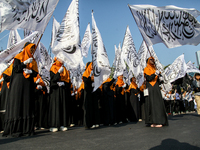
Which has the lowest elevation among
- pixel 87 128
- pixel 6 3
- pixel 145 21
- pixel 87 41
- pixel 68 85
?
pixel 87 128

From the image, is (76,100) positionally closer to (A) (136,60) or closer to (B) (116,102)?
(B) (116,102)

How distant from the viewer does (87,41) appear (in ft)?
42.9

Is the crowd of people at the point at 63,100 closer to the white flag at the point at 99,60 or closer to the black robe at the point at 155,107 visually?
the black robe at the point at 155,107

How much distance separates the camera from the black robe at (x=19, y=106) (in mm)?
4547

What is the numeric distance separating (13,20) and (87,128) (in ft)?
12.8

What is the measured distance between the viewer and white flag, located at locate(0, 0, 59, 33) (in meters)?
3.87

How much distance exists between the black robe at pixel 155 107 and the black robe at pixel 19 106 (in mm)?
3501

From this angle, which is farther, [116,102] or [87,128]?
[116,102]

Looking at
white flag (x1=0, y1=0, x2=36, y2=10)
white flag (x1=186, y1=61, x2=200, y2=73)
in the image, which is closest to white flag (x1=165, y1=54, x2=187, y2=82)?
white flag (x1=186, y1=61, x2=200, y2=73)

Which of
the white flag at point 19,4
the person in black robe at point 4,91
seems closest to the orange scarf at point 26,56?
the white flag at point 19,4

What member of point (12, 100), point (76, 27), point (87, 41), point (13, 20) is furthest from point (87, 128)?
point (87, 41)

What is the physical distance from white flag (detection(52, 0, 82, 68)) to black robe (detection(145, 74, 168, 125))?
240 cm

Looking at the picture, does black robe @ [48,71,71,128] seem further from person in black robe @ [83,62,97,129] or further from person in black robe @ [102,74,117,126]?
person in black robe @ [102,74,117,126]

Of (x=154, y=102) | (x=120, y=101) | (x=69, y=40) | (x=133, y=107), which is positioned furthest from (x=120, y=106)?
(x=69, y=40)
